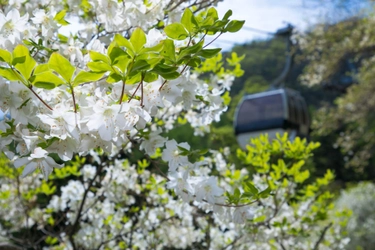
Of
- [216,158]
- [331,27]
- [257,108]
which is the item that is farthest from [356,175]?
[216,158]

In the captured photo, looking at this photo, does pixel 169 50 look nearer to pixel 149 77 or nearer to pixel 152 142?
pixel 149 77

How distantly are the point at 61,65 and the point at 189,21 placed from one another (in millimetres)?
256

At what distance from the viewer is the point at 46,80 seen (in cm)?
84

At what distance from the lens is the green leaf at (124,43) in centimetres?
78

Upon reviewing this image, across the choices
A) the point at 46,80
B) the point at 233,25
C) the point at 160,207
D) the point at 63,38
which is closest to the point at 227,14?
the point at 233,25

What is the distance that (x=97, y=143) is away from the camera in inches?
36.5

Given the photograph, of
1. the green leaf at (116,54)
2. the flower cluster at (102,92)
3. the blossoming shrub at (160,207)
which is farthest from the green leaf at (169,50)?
the blossoming shrub at (160,207)

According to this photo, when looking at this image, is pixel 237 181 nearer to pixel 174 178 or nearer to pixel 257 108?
pixel 174 178

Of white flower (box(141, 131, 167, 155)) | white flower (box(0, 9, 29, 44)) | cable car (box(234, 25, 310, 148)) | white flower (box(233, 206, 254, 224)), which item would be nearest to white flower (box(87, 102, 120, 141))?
white flower (box(0, 9, 29, 44))

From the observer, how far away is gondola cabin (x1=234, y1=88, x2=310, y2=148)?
14.6 ft

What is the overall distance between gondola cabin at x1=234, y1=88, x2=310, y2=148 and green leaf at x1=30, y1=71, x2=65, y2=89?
3714 millimetres

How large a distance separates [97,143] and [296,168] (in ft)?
4.69

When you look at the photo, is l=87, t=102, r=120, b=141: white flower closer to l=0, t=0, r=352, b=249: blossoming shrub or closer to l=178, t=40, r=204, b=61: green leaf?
l=0, t=0, r=352, b=249: blossoming shrub

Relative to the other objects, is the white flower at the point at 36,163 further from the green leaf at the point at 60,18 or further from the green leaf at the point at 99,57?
the green leaf at the point at 60,18
